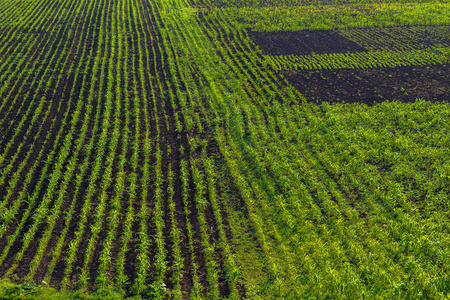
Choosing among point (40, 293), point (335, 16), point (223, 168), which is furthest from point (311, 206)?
point (335, 16)

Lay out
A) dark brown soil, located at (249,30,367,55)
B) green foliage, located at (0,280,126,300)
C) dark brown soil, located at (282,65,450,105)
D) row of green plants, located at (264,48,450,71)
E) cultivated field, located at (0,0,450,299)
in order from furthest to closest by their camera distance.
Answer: dark brown soil, located at (249,30,367,55), row of green plants, located at (264,48,450,71), dark brown soil, located at (282,65,450,105), cultivated field, located at (0,0,450,299), green foliage, located at (0,280,126,300)

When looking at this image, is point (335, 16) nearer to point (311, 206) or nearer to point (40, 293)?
point (311, 206)

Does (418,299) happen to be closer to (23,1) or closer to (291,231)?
(291,231)

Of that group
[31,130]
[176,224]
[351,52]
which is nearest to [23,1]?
[31,130]

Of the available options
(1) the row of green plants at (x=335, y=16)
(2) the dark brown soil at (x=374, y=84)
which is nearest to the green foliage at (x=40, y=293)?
(2) the dark brown soil at (x=374, y=84)

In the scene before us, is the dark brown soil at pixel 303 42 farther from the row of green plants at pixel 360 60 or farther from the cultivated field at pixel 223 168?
the row of green plants at pixel 360 60

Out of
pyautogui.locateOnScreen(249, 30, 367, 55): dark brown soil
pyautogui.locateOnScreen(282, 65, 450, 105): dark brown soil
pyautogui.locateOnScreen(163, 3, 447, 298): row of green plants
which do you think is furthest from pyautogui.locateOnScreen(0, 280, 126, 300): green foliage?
pyautogui.locateOnScreen(249, 30, 367, 55): dark brown soil

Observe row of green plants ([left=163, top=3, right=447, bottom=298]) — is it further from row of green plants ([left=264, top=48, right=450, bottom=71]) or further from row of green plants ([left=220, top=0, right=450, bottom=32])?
row of green plants ([left=220, top=0, right=450, bottom=32])
